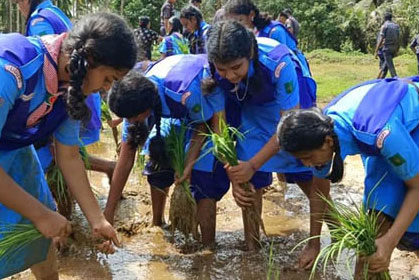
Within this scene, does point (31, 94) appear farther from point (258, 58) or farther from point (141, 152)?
point (141, 152)

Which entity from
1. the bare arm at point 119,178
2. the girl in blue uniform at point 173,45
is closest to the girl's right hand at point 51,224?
the bare arm at point 119,178

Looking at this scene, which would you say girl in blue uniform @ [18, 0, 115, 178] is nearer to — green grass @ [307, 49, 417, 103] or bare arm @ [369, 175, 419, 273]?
bare arm @ [369, 175, 419, 273]

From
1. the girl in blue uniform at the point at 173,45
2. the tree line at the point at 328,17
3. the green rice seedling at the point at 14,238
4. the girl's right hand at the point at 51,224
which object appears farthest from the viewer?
the tree line at the point at 328,17

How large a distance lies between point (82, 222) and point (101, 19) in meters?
2.72

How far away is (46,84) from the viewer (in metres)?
2.22

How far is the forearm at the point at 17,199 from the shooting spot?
7.07 ft

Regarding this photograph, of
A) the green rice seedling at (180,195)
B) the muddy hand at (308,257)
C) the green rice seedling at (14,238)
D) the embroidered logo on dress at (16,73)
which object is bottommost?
the muddy hand at (308,257)

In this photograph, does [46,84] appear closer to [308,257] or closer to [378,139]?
[378,139]

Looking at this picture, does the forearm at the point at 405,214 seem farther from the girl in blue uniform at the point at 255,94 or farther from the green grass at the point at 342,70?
the green grass at the point at 342,70

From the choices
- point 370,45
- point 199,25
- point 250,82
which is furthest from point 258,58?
point 370,45

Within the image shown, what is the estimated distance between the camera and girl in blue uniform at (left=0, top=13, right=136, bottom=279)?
207 cm

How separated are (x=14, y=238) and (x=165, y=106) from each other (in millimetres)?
1486

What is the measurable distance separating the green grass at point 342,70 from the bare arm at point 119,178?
7.09 m

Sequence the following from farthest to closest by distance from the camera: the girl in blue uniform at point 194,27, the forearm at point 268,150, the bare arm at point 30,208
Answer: the girl in blue uniform at point 194,27, the forearm at point 268,150, the bare arm at point 30,208
